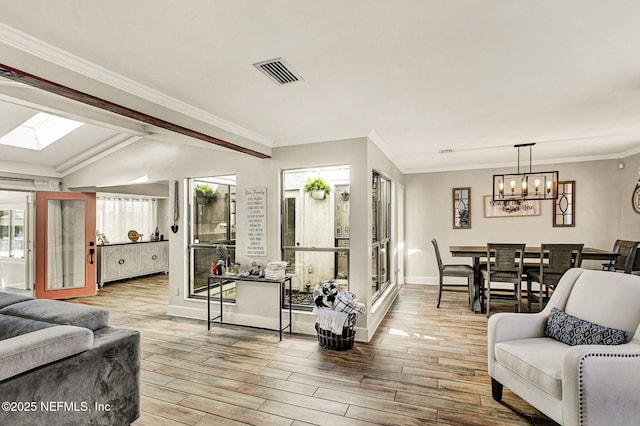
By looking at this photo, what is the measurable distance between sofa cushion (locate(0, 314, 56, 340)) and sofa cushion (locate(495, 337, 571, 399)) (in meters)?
3.00

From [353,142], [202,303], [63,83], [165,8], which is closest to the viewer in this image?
[165,8]

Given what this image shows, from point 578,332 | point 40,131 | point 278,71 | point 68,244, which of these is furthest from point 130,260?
point 578,332

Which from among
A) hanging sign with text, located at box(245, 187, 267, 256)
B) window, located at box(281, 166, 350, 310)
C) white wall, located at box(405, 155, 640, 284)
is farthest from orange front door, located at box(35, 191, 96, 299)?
white wall, located at box(405, 155, 640, 284)

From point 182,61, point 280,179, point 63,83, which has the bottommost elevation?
point 280,179

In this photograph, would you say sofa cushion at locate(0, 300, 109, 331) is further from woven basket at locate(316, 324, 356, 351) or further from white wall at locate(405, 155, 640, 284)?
white wall at locate(405, 155, 640, 284)

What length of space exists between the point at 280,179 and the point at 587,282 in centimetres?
326

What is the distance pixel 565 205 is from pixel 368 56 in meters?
5.68

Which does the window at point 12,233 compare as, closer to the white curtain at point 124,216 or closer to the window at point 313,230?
the white curtain at point 124,216

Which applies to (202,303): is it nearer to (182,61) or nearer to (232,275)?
(232,275)

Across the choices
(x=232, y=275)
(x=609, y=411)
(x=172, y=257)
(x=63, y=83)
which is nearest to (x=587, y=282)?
(x=609, y=411)

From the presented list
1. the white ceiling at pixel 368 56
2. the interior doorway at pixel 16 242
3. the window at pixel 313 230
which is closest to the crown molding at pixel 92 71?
the white ceiling at pixel 368 56

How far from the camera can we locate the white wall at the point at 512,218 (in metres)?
5.57

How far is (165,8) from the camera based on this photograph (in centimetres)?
158

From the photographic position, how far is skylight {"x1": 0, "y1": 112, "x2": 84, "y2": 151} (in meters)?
4.97
